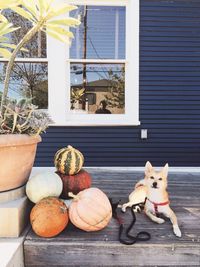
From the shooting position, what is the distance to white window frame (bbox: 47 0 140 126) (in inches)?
152

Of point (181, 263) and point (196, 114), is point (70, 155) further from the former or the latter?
point (196, 114)

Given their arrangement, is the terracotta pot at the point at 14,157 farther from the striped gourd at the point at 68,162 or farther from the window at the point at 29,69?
the window at the point at 29,69

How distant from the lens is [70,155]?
6.48ft

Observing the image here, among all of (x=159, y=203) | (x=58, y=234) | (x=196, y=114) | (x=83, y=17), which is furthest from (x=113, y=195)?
(x=83, y=17)

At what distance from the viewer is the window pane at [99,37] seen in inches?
157

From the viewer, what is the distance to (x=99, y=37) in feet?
13.1

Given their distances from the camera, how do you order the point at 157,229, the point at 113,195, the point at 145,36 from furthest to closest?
the point at 145,36
the point at 113,195
the point at 157,229

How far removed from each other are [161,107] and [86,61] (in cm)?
116

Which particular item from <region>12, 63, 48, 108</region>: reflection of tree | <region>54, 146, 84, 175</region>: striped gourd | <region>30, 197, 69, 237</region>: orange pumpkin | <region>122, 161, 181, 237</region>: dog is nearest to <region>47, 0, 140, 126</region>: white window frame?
<region>12, 63, 48, 108</region>: reflection of tree

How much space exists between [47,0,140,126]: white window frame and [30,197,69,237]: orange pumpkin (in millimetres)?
2295

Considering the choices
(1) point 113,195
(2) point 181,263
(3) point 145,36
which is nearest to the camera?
(2) point 181,263

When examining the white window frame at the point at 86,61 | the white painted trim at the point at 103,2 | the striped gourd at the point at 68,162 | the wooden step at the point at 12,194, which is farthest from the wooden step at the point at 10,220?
the white painted trim at the point at 103,2

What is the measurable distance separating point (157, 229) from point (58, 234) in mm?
572

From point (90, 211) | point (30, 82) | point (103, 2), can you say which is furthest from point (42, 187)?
point (103, 2)
